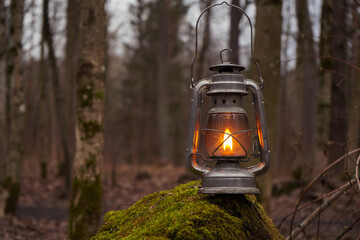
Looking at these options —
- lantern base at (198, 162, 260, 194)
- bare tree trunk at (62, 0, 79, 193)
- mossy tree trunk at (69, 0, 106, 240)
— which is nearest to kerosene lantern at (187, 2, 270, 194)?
lantern base at (198, 162, 260, 194)

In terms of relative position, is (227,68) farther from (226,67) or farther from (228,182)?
(228,182)

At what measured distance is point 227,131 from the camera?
9.62 feet

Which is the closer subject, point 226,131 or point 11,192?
point 226,131

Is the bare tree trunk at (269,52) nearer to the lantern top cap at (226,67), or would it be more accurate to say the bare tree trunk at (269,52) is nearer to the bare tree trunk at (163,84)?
the lantern top cap at (226,67)

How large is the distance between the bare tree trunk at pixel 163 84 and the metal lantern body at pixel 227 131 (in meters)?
19.5

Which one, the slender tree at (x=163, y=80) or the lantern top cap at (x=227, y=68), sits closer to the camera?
the lantern top cap at (x=227, y=68)

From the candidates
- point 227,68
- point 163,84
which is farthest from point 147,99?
point 227,68

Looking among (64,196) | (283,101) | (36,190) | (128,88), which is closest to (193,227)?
(64,196)

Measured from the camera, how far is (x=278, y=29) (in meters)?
7.02

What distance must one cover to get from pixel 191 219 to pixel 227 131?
2.12 ft

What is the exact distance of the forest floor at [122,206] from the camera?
5199 mm

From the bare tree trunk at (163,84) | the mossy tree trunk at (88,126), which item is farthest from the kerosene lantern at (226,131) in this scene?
the bare tree trunk at (163,84)

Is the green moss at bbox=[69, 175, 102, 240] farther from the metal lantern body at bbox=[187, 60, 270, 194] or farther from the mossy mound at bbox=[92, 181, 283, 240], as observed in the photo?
the metal lantern body at bbox=[187, 60, 270, 194]

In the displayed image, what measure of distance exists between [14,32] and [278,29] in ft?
18.1
